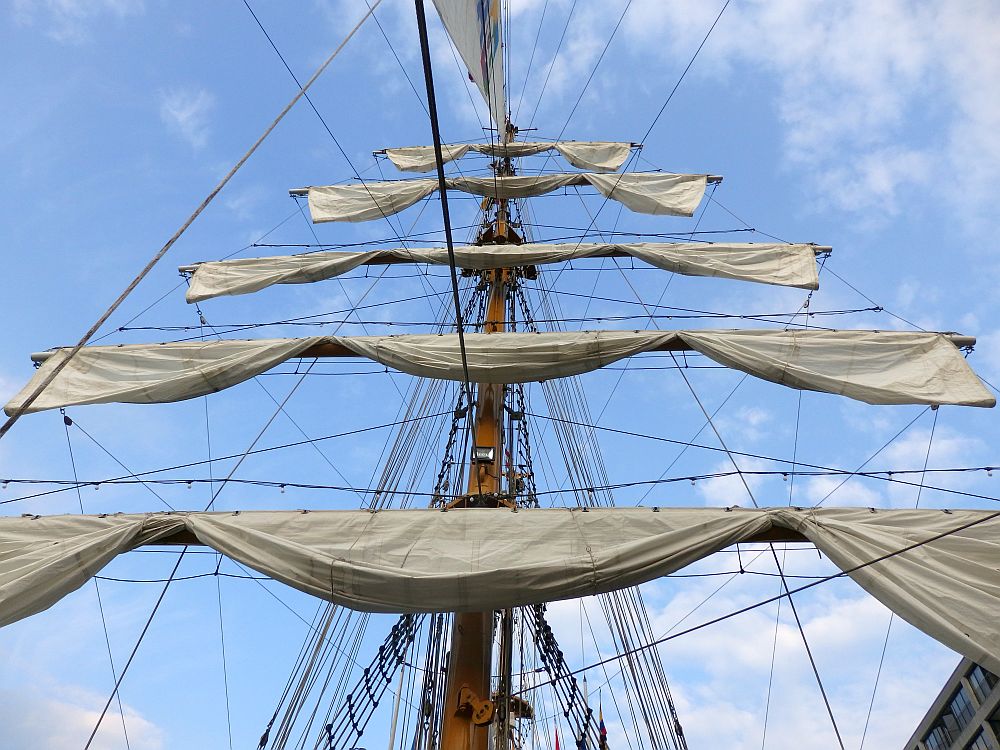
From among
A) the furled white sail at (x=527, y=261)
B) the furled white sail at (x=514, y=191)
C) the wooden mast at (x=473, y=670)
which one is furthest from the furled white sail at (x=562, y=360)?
the furled white sail at (x=514, y=191)

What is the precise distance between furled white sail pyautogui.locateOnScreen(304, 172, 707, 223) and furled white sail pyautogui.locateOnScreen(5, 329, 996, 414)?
424 cm

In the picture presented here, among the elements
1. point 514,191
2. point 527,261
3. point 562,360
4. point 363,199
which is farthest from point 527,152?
point 562,360

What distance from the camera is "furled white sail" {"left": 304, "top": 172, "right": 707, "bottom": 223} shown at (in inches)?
473

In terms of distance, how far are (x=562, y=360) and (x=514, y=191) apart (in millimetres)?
5700

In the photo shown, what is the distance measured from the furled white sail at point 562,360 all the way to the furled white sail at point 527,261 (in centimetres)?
217

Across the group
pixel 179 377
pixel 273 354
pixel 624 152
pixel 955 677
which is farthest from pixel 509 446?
pixel 955 677

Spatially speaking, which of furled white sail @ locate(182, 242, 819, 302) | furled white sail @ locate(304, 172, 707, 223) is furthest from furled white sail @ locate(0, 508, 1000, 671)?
furled white sail @ locate(304, 172, 707, 223)

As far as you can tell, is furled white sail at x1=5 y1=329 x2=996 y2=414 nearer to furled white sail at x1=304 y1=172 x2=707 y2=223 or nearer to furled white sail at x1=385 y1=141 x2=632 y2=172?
furled white sail at x1=304 y1=172 x2=707 y2=223

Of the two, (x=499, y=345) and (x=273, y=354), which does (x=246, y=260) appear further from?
(x=499, y=345)

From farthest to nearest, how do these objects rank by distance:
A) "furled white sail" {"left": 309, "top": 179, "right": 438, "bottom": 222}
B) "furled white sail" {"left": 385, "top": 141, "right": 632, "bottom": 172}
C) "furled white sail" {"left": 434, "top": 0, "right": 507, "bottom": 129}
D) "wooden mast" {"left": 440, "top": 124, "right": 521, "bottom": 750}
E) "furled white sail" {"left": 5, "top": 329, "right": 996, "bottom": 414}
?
"furled white sail" {"left": 385, "top": 141, "right": 632, "bottom": 172}
"furled white sail" {"left": 309, "top": 179, "right": 438, "bottom": 222}
"furled white sail" {"left": 5, "top": 329, "right": 996, "bottom": 414}
"wooden mast" {"left": 440, "top": 124, "right": 521, "bottom": 750}
"furled white sail" {"left": 434, "top": 0, "right": 507, "bottom": 129}

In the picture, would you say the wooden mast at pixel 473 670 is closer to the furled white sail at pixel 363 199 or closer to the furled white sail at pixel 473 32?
the furled white sail at pixel 473 32

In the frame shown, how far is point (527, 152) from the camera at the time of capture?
15258 mm

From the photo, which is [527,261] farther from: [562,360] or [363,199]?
[363,199]

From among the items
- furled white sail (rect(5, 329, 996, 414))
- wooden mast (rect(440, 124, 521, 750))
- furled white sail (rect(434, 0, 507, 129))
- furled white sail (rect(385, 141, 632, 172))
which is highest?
furled white sail (rect(385, 141, 632, 172))
